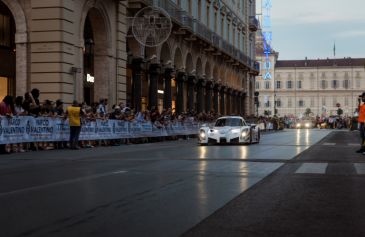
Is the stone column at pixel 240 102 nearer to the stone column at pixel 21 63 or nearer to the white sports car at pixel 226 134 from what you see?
the white sports car at pixel 226 134

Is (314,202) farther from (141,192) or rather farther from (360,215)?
(141,192)

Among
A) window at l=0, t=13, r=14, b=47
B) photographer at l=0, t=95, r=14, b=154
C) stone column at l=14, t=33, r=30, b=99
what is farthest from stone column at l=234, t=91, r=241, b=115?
photographer at l=0, t=95, r=14, b=154

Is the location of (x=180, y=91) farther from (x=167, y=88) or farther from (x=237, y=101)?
(x=237, y=101)

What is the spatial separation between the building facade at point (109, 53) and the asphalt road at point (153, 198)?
1249cm

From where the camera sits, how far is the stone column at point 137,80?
34438 mm

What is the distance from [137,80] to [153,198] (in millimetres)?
27397

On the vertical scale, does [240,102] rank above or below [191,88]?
below

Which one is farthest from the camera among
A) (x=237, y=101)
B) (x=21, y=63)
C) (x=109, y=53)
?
(x=237, y=101)

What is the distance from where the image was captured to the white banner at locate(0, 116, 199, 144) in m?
19.3

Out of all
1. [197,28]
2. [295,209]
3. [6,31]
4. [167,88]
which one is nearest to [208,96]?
[197,28]

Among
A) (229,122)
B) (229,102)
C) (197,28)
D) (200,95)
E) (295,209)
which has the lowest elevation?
(295,209)

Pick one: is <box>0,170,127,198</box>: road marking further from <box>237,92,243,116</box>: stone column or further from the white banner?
<box>237,92,243,116</box>: stone column

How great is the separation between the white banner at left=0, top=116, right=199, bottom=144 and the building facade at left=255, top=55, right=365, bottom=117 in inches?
5100

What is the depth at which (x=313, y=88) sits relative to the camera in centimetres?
16088
